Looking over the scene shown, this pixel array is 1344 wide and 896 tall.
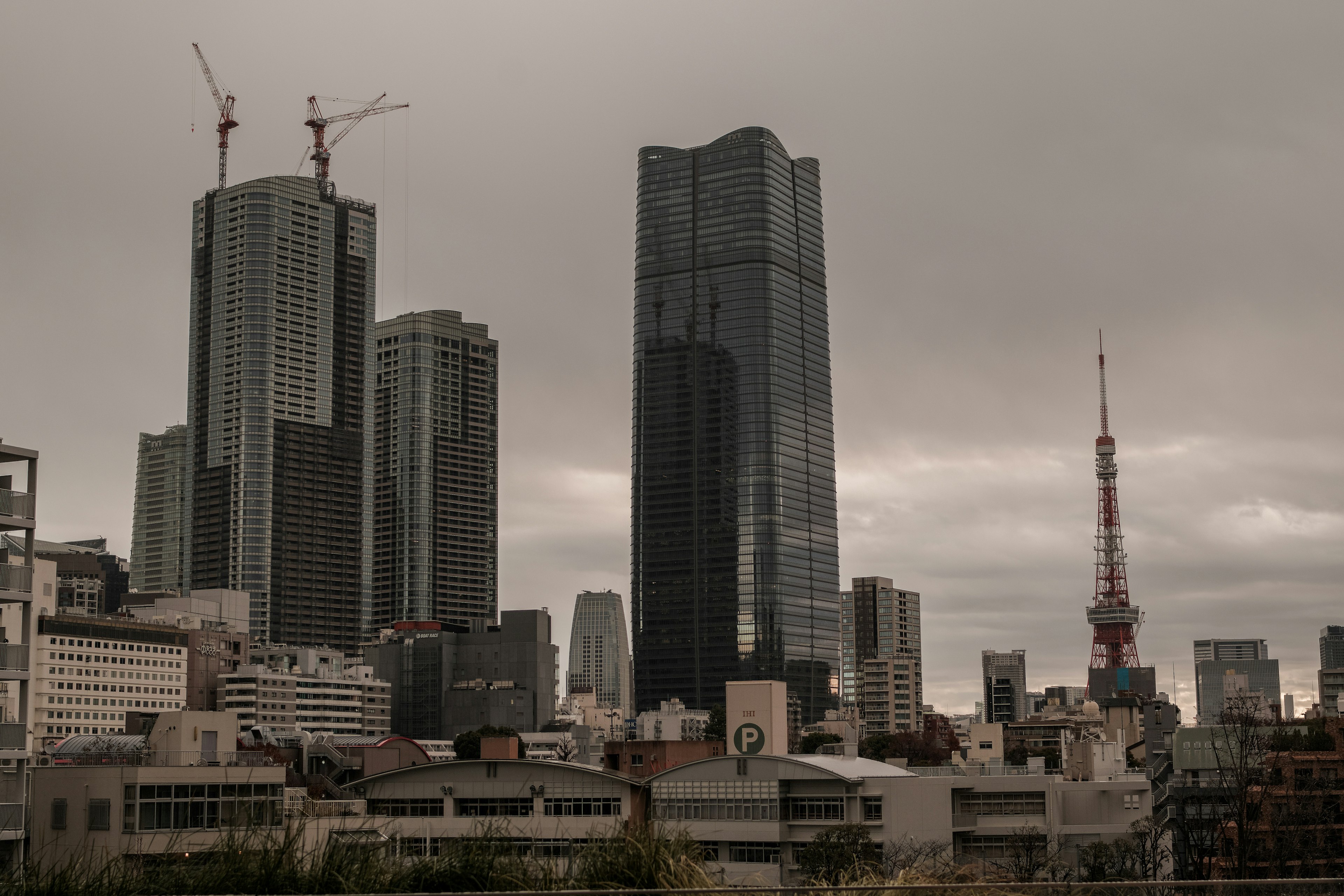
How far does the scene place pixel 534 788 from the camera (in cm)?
9188

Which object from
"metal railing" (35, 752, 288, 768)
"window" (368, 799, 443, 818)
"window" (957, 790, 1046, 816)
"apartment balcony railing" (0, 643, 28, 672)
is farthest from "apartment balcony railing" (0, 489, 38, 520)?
"window" (957, 790, 1046, 816)

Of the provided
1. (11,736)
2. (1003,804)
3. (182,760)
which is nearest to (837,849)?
(1003,804)

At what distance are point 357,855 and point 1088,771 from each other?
96.7m

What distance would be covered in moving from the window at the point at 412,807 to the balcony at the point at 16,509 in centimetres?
5068

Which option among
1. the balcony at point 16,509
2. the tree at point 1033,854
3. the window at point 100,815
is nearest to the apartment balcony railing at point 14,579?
the balcony at point 16,509

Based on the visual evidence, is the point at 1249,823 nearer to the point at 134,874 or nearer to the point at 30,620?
the point at 30,620

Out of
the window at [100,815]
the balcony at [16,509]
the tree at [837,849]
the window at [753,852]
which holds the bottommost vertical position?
→ the window at [753,852]

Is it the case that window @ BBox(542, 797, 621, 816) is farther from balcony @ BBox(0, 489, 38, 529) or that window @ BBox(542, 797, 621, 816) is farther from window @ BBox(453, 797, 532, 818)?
balcony @ BBox(0, 489, 38, 529)

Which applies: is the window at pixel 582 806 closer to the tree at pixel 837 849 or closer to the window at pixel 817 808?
the window at pixel 817 808

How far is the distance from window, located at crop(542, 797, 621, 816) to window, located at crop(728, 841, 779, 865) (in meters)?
8.01

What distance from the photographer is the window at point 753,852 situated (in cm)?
9232

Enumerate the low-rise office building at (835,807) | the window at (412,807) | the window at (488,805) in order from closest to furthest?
1. the low-rise office building at (835,807)
2. the window at (488,805)
3. the window at (412,807)

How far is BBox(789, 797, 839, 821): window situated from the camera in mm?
93000

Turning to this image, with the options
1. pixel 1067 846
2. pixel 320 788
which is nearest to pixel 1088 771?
pixel 1067 846
